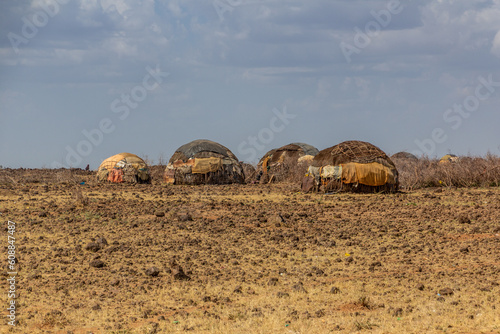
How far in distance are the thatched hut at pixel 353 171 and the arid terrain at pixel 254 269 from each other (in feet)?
13.6

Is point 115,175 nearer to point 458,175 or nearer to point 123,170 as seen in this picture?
point 123,170

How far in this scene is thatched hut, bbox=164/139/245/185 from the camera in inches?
987

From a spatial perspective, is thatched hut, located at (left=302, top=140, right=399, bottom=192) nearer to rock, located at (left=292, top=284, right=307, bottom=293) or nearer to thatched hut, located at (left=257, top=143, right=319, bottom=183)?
thatched hut, located at (left=257, top=143, right=319, bottom=183)

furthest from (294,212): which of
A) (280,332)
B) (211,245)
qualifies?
(280,332)

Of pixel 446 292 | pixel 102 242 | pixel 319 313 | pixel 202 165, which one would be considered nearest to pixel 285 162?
pixel 202 165

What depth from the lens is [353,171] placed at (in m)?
19.9

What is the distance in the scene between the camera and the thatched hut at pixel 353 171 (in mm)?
19938

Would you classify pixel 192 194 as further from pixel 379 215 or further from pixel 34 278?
pixel 34 278

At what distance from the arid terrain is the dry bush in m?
7.72

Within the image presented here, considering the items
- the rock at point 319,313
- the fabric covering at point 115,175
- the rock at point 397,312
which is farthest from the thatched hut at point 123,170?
the rock at point 397,312

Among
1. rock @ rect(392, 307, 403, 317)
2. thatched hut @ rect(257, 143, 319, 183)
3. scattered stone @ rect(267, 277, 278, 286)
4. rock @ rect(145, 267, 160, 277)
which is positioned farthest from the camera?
thatched hut @ rect(257, 143, 319, 183)

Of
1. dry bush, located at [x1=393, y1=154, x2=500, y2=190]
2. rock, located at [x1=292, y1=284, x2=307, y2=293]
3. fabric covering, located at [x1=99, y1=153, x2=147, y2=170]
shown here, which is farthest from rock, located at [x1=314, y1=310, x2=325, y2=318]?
fabric covering, located at [x1=99, y1=153, x2=147, y2=170]

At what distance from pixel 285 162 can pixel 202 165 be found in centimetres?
707

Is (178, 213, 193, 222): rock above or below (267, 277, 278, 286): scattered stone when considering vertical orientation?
above
